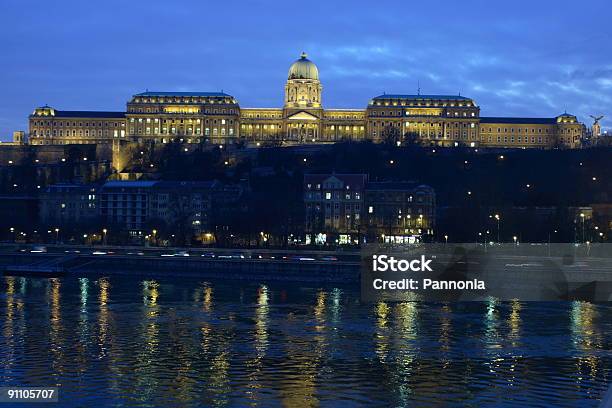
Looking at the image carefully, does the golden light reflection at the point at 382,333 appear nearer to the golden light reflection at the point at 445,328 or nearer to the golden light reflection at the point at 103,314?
the golden light reflection at the point at 445,328

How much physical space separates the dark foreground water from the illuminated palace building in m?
88.5

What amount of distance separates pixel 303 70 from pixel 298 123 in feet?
27.4

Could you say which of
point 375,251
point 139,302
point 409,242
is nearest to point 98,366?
point 139,302

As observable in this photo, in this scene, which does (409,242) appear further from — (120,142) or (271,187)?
(120,142)

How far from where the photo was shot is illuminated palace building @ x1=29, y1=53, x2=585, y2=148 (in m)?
132

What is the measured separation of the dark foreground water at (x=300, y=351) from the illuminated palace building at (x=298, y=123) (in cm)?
8854

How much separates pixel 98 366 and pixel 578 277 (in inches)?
1128

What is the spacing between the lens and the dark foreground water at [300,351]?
25.5m

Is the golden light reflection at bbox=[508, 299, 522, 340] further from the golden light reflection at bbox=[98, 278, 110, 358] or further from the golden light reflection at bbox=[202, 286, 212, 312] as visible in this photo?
the golden light reflection at bbox=[98, 278, 110, 358]

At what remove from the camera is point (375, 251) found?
208ft

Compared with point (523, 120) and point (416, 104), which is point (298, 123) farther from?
point (523, 120)

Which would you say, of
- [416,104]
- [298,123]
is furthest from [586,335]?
[416,104]

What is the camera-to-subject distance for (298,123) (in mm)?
132750

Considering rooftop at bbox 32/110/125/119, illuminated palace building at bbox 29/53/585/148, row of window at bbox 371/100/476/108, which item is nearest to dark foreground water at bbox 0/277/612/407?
illuminated palace building at bbox 29/53/585/148
